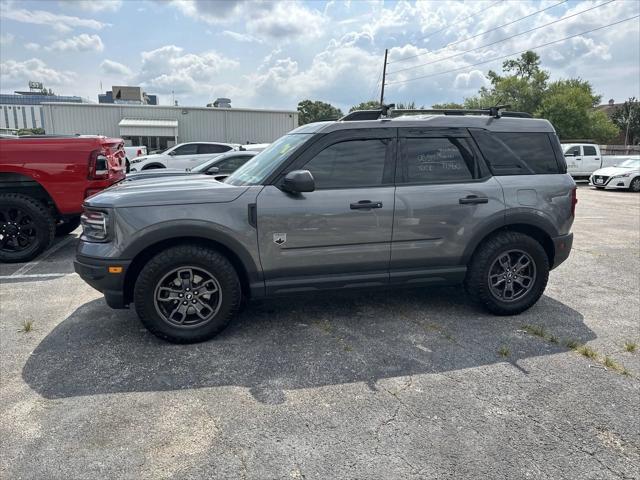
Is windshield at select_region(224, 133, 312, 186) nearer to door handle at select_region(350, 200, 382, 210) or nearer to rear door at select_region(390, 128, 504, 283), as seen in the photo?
door handle at select_region(350, 200, 382, 210)

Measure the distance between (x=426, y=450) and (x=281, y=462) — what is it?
2.59ft

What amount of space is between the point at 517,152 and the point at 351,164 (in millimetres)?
1686

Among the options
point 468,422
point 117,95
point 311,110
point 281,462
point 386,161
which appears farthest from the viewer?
point 311,110

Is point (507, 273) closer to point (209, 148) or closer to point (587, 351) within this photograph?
point (587, 351)

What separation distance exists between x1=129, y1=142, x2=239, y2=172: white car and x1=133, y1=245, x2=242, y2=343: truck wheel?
37.5 feet

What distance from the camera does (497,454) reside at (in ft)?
8.10

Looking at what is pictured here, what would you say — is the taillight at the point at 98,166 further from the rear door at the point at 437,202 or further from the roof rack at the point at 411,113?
the rear door at the point at 437,202

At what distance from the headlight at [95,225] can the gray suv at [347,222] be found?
0.01m

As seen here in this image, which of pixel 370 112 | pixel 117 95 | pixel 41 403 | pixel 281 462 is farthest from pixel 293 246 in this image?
pixel 117 95

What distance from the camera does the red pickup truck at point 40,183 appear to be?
6.07 meters

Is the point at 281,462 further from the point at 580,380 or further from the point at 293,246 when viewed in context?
the point at 580,380

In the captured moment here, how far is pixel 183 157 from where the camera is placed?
14.8 meters

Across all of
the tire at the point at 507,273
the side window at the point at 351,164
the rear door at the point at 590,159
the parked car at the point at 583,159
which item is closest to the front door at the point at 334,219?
the side window at the point at 351,164

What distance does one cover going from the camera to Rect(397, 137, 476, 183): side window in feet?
13.3
